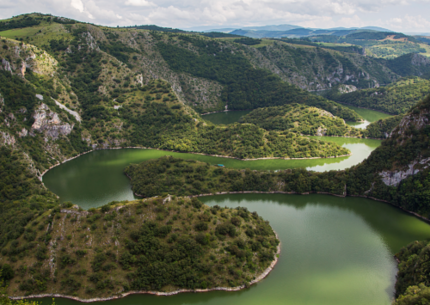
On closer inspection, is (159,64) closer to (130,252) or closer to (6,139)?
(6,139)

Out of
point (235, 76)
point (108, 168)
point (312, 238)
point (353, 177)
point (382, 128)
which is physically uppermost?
point (235, 76)

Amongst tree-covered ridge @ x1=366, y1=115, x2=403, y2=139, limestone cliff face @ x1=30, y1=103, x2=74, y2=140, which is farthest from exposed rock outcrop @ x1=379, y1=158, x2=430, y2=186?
limestone cliff face @ x1=30, y1=103, x2=74, y2=140

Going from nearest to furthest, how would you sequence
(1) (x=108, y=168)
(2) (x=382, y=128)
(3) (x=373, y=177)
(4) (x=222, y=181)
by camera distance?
1. (3) (x=373, y=177)
2. (4) (x=222, y=181)
3. (1) (x=108, y=168)
4. (2) (x=382, y=128)

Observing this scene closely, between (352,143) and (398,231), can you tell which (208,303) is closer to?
(398,231)

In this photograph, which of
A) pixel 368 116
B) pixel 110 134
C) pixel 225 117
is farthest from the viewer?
pixel 225 117

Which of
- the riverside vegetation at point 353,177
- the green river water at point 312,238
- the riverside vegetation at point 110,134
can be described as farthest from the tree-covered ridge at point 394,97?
the riverside vegetation at point 353,177

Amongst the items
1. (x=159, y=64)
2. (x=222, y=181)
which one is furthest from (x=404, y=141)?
(x=159, y=64)
